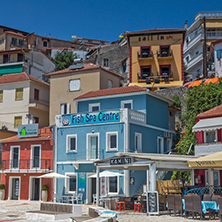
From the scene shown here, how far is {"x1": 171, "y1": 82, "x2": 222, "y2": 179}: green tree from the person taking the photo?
1297 inches

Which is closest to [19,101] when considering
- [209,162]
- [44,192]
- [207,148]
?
[44,192]

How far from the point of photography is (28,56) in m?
55.8

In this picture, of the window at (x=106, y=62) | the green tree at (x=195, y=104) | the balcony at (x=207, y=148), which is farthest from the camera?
the window at (x=106, y=62)

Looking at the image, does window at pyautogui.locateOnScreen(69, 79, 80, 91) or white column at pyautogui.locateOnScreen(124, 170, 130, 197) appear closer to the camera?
white column at pyautogui.locateOnScreen(124, 170, 130, 197)

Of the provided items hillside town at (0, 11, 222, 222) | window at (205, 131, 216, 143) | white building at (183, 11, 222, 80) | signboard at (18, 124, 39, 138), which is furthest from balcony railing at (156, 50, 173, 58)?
signboard at (18, 124, 39, 138)

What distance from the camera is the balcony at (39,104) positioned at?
144ft

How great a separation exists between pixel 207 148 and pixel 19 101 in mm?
24754

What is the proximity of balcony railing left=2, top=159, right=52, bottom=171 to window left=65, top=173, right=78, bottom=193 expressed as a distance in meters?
2.46

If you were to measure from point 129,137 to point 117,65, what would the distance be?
30.8 meters

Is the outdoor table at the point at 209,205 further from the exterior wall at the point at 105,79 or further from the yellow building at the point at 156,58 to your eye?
the yellow building at the point at 156,58

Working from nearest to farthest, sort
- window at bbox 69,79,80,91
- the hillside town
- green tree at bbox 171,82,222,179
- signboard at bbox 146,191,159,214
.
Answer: signboard at bbox 146,191,159,214 < the hillside town < green tree at bbox 171,82,222,179 < window at bbox 69,79,80,91

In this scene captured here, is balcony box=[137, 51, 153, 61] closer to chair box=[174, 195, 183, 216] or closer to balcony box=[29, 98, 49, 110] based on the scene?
balcony box=[29, 98, 49, 110]

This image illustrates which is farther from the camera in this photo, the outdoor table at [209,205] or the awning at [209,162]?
the awning at [209,162]

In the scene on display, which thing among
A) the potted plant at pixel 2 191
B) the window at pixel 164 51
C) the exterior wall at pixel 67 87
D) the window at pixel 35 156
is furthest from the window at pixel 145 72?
the potted plant at pixel 2 191
